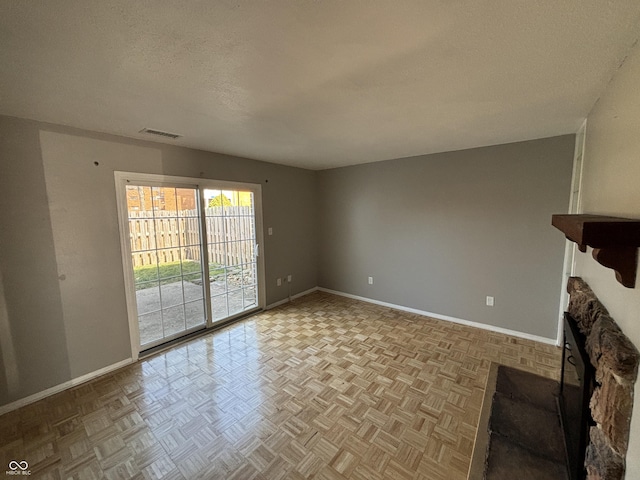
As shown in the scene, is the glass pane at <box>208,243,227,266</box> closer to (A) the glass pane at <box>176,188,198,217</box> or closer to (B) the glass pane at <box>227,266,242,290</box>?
(B) the glass pane at <box>227,266,242,290</box>

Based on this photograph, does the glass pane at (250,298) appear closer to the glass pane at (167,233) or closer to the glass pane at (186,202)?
the glass pane at (167,233)

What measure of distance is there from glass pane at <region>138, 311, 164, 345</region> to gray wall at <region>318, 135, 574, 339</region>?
295 centimetres

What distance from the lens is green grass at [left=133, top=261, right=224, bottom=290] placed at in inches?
109

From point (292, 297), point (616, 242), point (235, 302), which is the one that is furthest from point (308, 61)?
point (292, 297)

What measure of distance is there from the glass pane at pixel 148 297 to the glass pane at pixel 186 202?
2.92ft

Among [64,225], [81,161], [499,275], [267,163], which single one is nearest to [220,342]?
[64,225]

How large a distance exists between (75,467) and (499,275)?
425 cm

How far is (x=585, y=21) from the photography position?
1.02m

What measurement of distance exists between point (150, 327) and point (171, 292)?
0.46m

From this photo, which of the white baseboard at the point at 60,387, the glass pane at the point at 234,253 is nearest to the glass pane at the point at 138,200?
the glass pane at the point at 234,253

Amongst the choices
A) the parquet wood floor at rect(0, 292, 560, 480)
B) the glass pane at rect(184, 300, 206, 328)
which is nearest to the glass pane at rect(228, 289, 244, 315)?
the glass pane at rect(184, 300, 206, 328)

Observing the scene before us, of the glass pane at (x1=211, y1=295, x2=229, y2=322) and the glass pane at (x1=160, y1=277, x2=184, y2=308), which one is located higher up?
the glass pane at (x1=160, y1=277, x2=184, y2=308)

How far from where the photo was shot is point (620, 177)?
3.91 feet

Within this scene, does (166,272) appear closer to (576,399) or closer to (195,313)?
(195,313)
